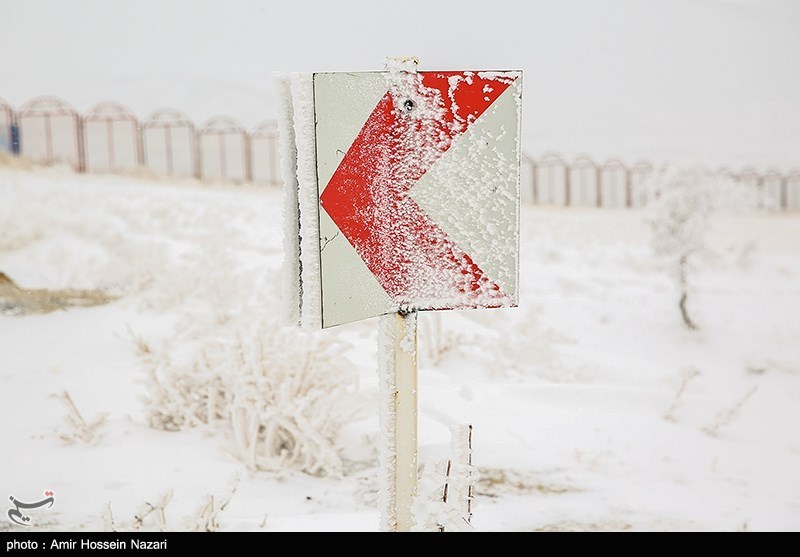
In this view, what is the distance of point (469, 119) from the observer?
1092 millimetres

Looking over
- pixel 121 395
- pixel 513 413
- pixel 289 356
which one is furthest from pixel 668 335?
pixel 121 395

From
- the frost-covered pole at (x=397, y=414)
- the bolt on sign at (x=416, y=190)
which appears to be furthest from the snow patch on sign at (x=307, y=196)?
the frost-covered pole at (x=397, y=414)

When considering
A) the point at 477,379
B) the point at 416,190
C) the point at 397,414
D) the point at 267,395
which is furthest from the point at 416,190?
the point at 477,379

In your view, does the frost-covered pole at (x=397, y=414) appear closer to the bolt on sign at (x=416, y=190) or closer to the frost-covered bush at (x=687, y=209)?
the bolt on sign at (x=416, y=190)

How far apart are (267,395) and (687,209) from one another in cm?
296

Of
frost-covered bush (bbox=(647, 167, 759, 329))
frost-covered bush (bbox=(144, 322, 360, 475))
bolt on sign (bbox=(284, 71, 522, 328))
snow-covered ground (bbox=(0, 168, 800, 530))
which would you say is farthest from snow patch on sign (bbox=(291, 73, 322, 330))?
frost-covered bush (bbox=(647, 167, 759, 329))

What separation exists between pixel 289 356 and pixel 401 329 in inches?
33.2

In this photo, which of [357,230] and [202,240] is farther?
[202,240]

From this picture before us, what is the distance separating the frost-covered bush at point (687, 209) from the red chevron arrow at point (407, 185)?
3.11 meters

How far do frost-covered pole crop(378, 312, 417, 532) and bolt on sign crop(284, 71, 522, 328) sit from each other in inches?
2.0

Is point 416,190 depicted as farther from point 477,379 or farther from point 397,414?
point 477,379

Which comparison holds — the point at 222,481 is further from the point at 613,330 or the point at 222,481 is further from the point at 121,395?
the point at 613,330

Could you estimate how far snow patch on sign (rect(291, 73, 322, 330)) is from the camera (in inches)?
40.3

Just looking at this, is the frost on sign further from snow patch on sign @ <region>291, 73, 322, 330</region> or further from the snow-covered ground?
the snow-covered ground
